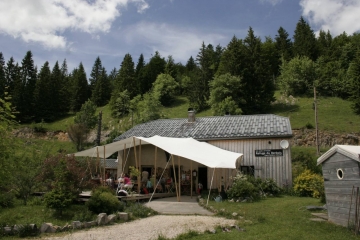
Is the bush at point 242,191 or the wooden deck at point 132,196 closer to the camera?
the wooden deck at point 132,196

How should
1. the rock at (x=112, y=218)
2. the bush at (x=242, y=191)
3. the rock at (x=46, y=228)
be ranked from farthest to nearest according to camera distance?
1. the bush at (x=242, y=191)
2. the rock at (x=112, y=218)
3. the rock at (x=46, y=228)

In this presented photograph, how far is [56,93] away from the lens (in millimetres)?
51000

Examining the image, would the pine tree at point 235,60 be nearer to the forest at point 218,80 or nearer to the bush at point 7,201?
the forest at point 218,80

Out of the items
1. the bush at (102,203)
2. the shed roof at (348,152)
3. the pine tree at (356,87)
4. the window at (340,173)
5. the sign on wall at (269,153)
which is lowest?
the bush at (102,203)

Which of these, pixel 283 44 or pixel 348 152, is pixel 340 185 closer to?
pixel 348 152

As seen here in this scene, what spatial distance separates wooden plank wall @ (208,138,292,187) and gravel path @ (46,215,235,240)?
336 inches

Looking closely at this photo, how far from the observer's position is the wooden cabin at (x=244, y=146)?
673 inches

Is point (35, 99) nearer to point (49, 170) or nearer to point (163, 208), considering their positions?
point (49, 170)

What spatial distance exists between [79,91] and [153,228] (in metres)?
51.8

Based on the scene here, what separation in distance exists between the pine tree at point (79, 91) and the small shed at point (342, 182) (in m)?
50.5

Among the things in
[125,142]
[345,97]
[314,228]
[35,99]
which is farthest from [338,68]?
[35,99]

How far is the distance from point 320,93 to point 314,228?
118 ft

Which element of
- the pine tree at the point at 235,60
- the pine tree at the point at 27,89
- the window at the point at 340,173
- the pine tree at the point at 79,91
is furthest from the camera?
the pine tree at the point at 79,91

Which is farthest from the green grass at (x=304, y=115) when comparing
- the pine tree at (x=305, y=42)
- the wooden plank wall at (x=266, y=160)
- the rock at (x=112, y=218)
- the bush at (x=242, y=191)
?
the rock at (x=112, y=218)
